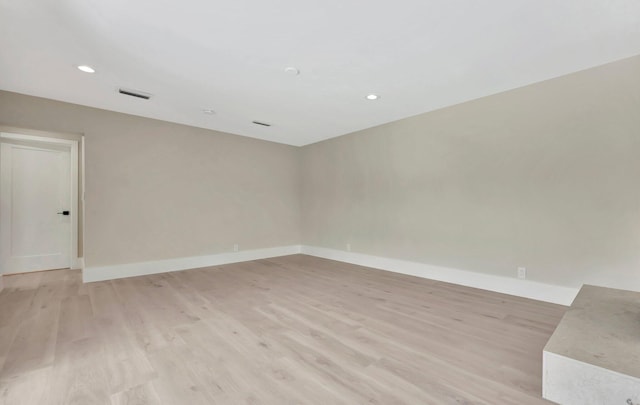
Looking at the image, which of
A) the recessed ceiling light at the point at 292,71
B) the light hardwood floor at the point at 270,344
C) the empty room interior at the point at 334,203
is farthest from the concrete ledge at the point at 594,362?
the recessed ceiling light at the point at 292,71

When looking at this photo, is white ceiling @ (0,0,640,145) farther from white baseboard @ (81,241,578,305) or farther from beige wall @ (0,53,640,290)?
white baseboard @ (81,241,578,305)

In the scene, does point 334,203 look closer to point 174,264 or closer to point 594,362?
point 174,264

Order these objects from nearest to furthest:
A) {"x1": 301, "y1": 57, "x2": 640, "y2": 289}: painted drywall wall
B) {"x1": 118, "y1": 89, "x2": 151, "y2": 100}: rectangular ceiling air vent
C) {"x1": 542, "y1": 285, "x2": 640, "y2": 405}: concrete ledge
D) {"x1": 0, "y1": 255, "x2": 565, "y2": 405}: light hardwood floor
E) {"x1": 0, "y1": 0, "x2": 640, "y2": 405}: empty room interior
Result: {"x1": 542, "y1": 285, "x2": 640, "y2": 405}: concrete ledge
{"x1": 0, "y1": 255, "x2": 565, "y2": 405}: light hardwood floor
{"x1": 0, "y1": 0, "x2": 640, "y2": 405}: empty room interior
{"x1": 301, "y1": 57, "x2": 640, "y2": 289}: painted drywall wall
{"x1": 118, "y1": 89, "x2": 151, "y2": 100}: rectangular ceiling air vent

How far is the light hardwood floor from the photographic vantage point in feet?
5.07

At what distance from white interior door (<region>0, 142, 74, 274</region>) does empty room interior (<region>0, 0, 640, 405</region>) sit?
0.08 ft

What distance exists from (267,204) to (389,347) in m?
4.16

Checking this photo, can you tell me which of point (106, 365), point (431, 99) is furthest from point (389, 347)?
point (431, 99)

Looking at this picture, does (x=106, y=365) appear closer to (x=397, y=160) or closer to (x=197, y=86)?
(x=197, y=86)

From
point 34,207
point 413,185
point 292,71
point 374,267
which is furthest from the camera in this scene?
point 374,267

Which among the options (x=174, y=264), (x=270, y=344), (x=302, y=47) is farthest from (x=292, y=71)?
(x=174, y=264)

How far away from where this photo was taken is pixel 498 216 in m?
3.33

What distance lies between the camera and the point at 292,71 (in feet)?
8.91

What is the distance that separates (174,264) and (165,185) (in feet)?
4.27

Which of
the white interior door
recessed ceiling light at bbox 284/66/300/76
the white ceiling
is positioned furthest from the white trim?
recessed ceiling light at bbox 284/66/300/76
